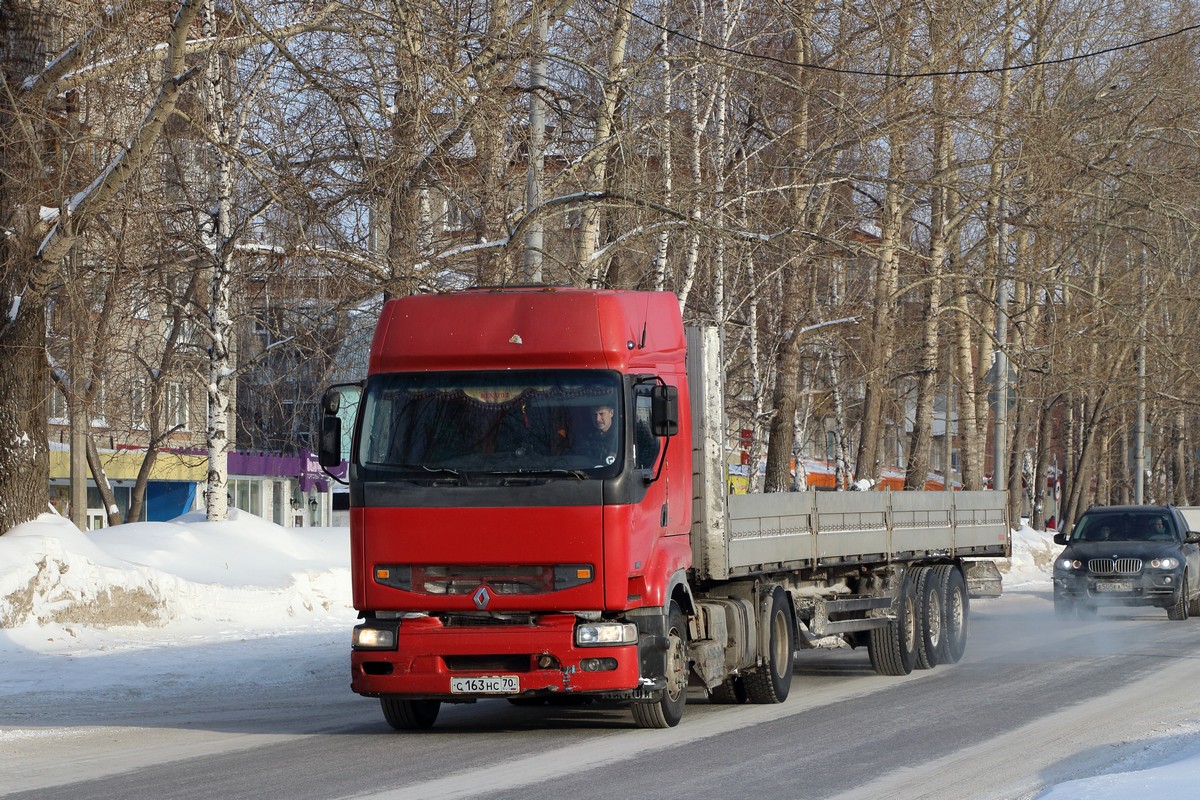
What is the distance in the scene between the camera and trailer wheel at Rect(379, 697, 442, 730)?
11883 millimetres

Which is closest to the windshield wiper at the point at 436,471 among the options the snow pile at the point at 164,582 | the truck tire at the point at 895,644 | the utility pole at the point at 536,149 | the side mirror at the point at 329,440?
the side mirror at the point at 329,440

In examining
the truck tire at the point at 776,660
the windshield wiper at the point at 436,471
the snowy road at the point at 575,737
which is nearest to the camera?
the snowy road at the point at 575,737

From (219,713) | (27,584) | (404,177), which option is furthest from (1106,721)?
(27,584)

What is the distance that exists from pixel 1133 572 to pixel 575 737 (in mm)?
15866

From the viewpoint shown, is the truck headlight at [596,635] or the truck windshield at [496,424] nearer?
the truck headlight at [596,635]

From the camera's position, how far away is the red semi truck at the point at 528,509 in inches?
424

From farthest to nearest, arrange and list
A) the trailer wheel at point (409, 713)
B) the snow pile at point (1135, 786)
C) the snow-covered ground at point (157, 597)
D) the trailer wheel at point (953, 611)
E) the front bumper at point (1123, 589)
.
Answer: the front bumper at point (1123, 589)
the trailer wheel at point (953, 611)
the snow-covered ground at point (157, 597)
the trailer wheel at point (409, 713)
the snow pile at point (1135, 786)

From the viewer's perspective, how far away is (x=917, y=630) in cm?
1705

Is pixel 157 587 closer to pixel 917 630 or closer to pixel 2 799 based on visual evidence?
pixel 917 630

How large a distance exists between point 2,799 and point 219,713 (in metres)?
4.60

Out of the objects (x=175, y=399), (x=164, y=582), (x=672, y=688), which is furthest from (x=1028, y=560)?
(x=672, y=688)

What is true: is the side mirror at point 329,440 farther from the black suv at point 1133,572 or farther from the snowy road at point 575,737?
the black suv at point 1133,572

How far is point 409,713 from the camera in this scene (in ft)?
39.4

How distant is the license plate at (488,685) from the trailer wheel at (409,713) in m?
1.02
